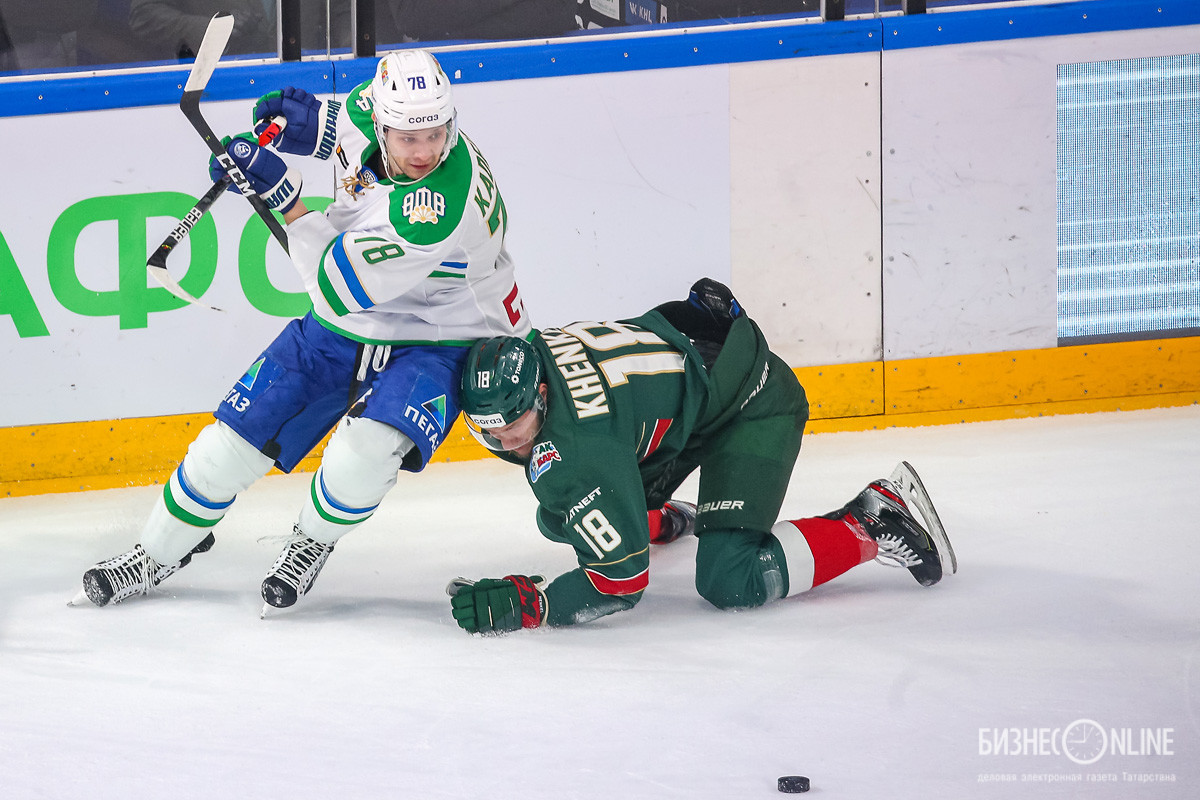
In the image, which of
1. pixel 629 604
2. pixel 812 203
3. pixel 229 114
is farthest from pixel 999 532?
pixel 229 114

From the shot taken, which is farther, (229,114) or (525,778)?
(229,114)

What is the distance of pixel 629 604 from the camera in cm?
266

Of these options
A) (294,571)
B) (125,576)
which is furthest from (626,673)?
(125,576)

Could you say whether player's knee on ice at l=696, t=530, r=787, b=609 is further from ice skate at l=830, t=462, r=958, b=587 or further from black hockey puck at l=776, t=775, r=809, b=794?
black hockey puck at l=776, t=775, r=809, b=794

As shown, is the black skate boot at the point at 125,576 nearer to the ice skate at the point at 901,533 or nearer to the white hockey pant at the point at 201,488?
the white hockey pant at the point at 201,488

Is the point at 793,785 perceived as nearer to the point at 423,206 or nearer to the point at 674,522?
the point at 423,206

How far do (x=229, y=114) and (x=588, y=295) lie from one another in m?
1.18

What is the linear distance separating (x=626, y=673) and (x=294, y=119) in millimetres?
1408

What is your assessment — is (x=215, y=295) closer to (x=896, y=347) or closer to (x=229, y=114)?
(x=229, y=114)

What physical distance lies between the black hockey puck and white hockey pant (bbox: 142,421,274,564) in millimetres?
1376

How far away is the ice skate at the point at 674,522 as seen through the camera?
131 inches

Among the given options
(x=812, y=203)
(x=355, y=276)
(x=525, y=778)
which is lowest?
(x=525, y=778)

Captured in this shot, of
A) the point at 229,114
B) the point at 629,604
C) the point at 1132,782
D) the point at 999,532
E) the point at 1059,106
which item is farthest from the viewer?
Answer: the point at 1059,106

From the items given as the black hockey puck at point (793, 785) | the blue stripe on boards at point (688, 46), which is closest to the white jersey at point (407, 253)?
the blue stripe on boards at point (688, 46)
